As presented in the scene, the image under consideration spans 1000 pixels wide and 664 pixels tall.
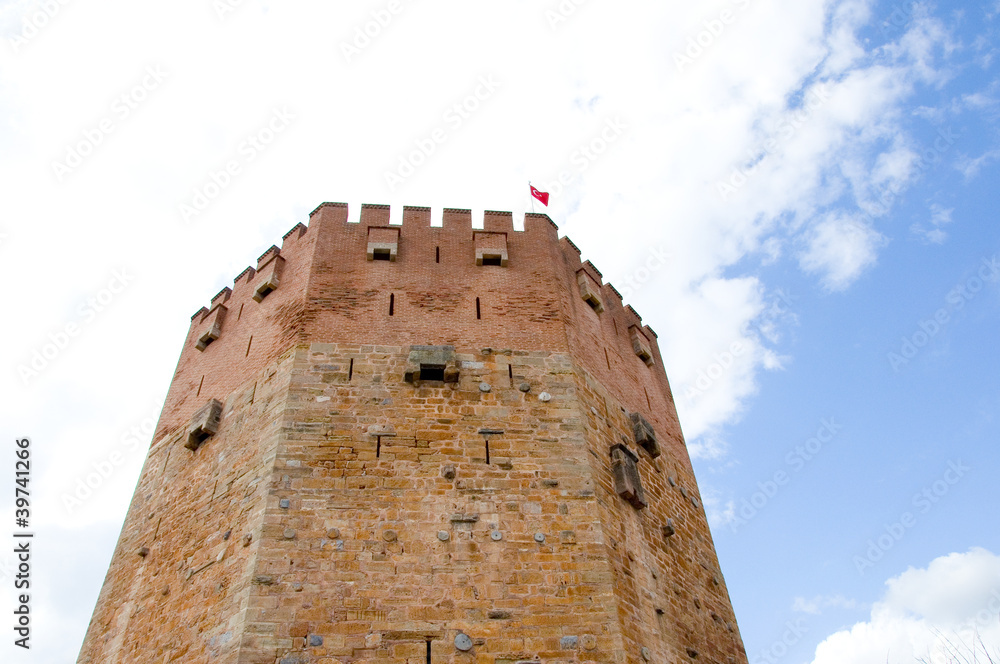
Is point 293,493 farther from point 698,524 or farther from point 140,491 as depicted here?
point 698,524

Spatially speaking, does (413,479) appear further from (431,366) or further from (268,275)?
(268,275)

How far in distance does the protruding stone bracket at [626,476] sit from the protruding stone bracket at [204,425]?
555cm

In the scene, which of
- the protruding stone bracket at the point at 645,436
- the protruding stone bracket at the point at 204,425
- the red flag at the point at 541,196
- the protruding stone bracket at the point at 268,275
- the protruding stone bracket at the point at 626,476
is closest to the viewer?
the protruding stone bracket at the point at 626,476

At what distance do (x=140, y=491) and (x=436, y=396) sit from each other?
500cm

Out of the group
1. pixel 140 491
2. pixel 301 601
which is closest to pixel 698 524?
pixel 301 601

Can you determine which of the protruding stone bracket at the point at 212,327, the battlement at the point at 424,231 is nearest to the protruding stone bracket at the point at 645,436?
the battlement at the point at 424,231

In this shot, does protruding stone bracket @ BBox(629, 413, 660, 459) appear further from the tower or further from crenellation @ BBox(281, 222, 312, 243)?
crenellation @ BBox(281, 222, 312, 243)

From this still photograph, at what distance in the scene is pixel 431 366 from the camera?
9727mm

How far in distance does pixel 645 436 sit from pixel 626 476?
1.51 metres

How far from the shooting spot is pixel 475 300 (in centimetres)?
1098

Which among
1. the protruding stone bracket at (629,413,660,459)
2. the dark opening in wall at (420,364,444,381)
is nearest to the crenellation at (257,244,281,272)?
the dark opening in wall at (420,364,444,381)

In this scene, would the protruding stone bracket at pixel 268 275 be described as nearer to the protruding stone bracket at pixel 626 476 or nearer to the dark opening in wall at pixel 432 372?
the dark opening in wall at pixel 432 372

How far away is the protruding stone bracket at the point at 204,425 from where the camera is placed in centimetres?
1019

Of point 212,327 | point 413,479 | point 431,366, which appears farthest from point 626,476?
point 212,327
